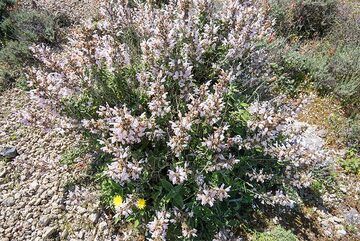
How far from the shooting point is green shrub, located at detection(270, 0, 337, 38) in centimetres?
654

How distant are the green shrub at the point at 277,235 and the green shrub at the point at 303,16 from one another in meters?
4.00

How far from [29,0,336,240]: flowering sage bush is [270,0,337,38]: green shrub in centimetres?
265

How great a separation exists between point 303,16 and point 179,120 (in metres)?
4.66

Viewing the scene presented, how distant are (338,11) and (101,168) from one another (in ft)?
18.7

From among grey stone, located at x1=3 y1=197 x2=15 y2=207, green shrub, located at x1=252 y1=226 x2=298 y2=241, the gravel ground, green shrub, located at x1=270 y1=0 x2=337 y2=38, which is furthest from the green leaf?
green shrub, located at x1=270 y1=0 x2=337 y2=38

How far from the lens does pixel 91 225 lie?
12.8 feet

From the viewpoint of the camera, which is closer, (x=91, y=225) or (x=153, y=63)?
(x=153, y=63)

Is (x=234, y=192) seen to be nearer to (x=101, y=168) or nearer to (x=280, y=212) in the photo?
(x=280, y=212)

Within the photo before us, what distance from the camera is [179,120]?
327 cm

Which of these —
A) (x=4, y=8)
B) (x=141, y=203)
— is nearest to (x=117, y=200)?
(x=141, y=203)

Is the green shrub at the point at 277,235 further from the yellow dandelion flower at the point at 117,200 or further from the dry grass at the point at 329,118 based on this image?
the dry grass at the point at 329,118

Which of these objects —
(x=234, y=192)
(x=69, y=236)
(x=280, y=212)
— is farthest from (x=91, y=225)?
(x=280, y=212)

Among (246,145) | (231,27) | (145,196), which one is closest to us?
(246,145)

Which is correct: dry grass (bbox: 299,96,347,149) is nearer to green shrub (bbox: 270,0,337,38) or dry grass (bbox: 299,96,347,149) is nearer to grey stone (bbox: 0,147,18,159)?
green shrub (bbox: 270,0,337,38)
